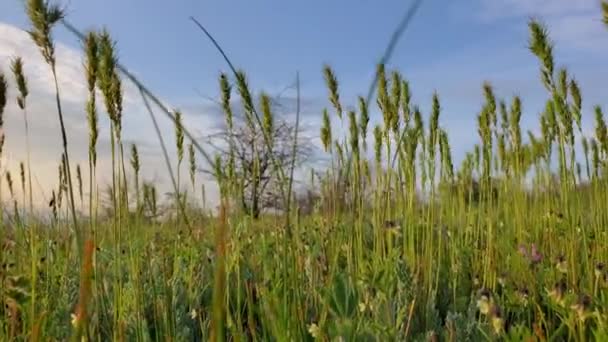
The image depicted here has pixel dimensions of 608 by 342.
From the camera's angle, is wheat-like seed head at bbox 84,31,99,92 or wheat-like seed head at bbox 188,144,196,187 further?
wheat-like seed head at bbox 188,144,196,187

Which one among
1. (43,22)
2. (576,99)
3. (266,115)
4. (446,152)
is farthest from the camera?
(446,152)

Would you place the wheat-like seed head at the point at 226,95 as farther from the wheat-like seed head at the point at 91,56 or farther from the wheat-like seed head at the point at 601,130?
the wheat-like seed head at the point at 601,130

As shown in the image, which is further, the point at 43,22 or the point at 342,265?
the point at 342,265

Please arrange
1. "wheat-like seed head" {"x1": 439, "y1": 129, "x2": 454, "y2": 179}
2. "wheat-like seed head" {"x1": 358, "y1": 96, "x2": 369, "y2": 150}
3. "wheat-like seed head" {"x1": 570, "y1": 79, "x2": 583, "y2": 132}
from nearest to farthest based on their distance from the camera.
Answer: "wheat-like seed head" {"x1": 358, "y1": 96, "x2": 369, "y2": 150} < "wheat-like seed head" {"x1": 570, "y1": 79, "x2": 583, "y2": 132} < "wheat-like seed head" {"x1": 439, "y1": 129, "x2": 454, "y2": 179}

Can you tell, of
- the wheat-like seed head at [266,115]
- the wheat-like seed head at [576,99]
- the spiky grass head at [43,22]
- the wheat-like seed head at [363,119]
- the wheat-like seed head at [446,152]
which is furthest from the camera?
the wheat-like seed head at [446,152]

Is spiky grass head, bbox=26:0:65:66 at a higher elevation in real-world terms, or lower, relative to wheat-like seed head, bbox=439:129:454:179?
higher

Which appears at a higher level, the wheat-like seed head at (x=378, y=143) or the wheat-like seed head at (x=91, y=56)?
the wheat-like seed head at (x=91, y=56)

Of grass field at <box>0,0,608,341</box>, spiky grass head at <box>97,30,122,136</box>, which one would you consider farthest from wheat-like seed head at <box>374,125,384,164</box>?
spiky grass head at <box>97,30,122,136</box>

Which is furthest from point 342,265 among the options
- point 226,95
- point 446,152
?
point 226,95

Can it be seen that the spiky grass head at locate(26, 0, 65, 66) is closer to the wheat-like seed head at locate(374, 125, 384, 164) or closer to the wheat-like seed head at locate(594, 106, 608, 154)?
the wheat-like seed head at locate(374, 125, 384, 164)

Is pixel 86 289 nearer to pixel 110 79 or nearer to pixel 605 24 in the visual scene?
pixel 110 79

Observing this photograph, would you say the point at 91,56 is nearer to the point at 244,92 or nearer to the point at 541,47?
the point at 244,92

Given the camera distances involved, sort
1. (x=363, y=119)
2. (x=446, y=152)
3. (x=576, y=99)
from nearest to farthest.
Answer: (x=363, y=119), (x=576, y=99), (x=446, y=152)

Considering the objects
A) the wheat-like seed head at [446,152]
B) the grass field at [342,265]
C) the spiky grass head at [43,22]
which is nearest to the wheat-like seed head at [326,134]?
the grass field at [342,265]
